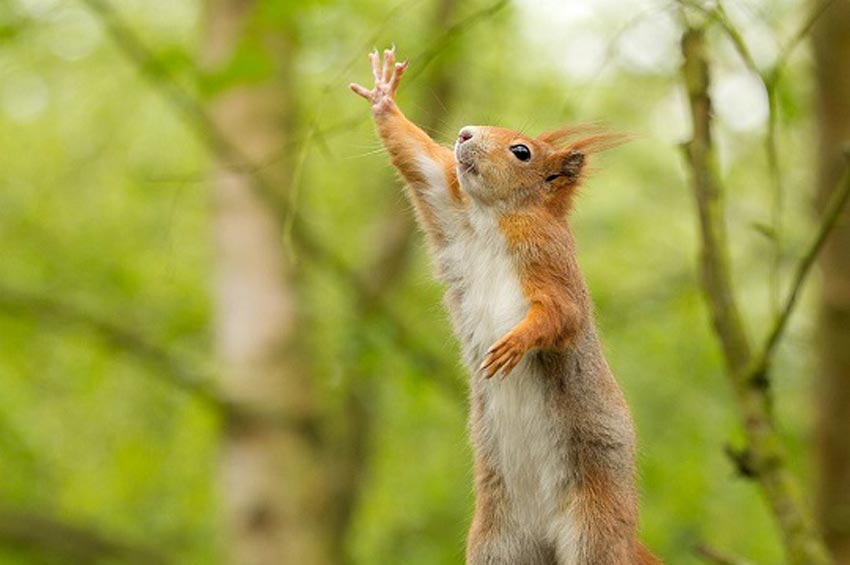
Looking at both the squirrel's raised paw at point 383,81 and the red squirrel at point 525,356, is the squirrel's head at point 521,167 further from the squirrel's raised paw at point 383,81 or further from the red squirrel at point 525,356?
the squirrel's raised paw at point 383,81

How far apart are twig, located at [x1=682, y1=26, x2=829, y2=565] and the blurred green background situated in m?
2.86

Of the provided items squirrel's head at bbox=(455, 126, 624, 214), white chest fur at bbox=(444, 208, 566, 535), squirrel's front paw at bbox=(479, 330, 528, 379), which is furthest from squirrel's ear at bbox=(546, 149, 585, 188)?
squirrel's front paw at bbox=(479, 330, 528, 379)

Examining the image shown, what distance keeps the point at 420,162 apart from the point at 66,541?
7.72 meters

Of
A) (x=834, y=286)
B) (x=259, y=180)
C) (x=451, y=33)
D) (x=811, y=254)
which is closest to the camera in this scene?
(x=451, y=33)

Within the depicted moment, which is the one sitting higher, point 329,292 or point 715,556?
point 329,292

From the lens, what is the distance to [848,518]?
263 inches

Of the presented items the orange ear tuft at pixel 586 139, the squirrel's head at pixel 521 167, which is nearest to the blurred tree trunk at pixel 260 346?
the orange ear tuft at pixel 586 139

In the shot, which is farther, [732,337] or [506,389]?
[732,337]

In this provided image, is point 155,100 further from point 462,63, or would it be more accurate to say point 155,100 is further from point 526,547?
point 526,547

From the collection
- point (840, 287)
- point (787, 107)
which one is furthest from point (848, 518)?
point (787, 107)

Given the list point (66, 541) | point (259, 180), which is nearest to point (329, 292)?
point (66, 541)

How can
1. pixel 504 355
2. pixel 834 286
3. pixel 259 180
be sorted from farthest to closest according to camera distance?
pixel 259 180 → pixel 834 286 → pixel 504 355

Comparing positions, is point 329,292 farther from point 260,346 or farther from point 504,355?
point 504,355

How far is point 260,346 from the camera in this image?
883 centimetres
